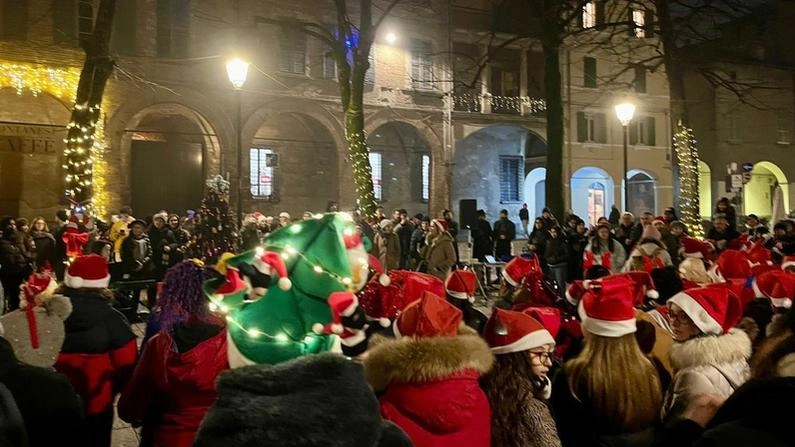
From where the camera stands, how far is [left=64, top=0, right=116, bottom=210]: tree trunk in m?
15.5

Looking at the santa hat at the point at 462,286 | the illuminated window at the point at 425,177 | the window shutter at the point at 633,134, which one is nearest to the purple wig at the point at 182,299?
the santa hat at the point at 462,286

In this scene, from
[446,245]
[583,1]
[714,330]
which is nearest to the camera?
[714,330]

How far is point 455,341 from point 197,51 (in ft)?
77.8

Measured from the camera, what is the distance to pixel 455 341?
10.4ft

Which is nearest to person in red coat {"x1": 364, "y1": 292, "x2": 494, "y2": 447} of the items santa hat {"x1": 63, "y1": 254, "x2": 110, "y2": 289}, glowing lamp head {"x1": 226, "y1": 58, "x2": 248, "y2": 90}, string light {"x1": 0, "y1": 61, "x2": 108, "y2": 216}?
santa hat {"x1": 63, "y1": 254, "x2": 110, "y2": 289}

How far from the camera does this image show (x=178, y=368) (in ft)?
11.2

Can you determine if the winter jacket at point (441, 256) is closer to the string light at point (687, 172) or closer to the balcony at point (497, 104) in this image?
the string light at point (687, 172)

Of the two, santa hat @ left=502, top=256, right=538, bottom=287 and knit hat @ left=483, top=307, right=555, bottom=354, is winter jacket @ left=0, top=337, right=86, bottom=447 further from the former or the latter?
santa hat @ left=502, top=256, right=538, bottom=287

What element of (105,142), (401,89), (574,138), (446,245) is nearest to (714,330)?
(446,245)

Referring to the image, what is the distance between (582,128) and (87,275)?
32.5m

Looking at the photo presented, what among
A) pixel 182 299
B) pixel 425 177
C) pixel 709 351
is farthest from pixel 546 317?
pixel 425 177

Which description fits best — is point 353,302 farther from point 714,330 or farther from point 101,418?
point 101,418

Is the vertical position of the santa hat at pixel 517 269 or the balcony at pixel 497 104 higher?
the balcony at pixel 497 104

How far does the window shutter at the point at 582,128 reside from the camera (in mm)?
34244
